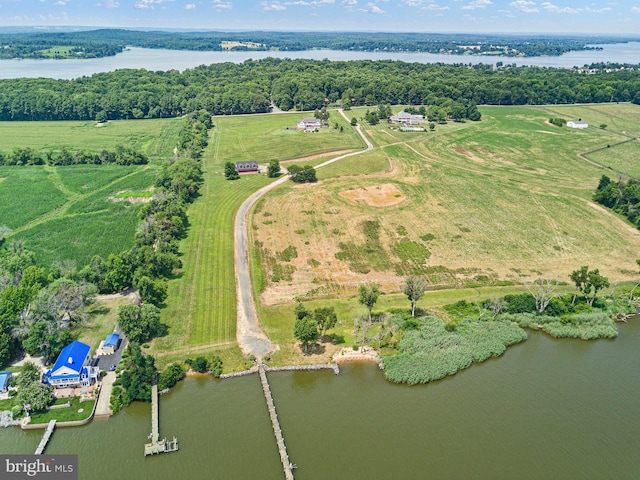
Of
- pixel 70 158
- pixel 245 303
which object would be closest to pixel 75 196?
pixel 70 158

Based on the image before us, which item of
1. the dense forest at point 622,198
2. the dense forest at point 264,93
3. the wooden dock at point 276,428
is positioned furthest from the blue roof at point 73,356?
the dense forest at point 264,93

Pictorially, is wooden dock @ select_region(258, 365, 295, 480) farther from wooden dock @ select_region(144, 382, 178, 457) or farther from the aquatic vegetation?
the aquatic vegetation

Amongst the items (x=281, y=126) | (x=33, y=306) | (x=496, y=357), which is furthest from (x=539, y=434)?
(x=281, y=126)

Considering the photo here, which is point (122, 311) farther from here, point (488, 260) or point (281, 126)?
point (281, 126)

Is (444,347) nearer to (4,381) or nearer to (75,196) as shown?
(4,381)

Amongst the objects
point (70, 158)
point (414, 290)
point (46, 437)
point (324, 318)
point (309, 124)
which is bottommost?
point (46, 437)
